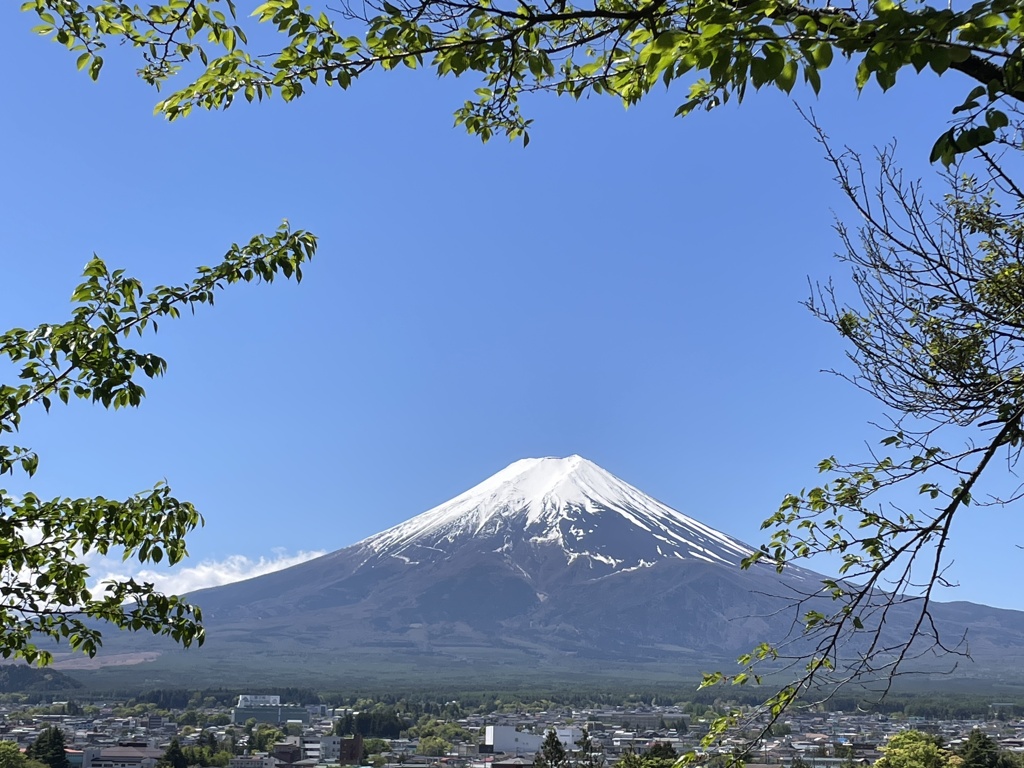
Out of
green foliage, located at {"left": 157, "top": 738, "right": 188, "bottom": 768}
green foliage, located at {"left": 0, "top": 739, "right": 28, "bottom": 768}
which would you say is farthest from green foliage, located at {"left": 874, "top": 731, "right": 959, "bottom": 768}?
green foliage, located at {"left": 157, "top": 738, "right": 188, "bottom": 768}

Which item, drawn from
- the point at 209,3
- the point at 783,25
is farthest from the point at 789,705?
the point at 209,3

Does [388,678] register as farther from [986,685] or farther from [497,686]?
[986,685]

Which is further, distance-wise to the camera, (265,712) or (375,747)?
(265,712)

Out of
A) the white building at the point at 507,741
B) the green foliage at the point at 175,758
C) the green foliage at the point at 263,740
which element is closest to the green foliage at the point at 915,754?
the green foliage at the point at 175,758

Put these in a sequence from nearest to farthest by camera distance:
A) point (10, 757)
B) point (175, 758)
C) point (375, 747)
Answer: point (10, 757) → point (175, 758) → point (375, 747)

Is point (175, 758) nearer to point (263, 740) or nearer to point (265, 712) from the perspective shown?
point (263, 740)

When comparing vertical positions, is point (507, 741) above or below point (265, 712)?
above

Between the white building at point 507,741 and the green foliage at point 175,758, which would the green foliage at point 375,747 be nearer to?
the white building at point 507,741

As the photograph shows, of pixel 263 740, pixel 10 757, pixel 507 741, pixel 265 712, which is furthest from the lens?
pixel 265 712

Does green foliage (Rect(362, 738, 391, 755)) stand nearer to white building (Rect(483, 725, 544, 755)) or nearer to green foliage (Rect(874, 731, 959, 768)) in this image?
white building (Rect(483, 725, 544, 755))

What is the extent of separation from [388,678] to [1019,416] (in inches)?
5709

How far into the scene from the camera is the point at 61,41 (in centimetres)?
338

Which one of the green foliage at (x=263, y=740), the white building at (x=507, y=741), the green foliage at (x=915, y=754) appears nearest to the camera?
the green foliage at (x=915, y=754)

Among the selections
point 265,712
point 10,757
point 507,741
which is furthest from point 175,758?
point 265,712
